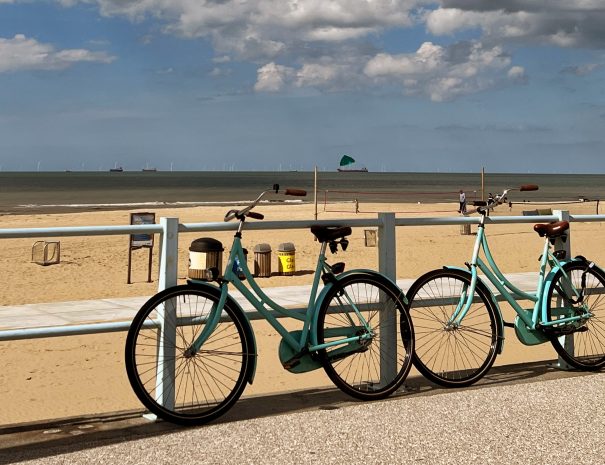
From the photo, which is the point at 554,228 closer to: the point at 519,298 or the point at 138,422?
the point at 519,298

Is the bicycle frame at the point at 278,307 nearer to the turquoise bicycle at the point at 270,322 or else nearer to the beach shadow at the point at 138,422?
the turquoise bicycle at the point at 270,322

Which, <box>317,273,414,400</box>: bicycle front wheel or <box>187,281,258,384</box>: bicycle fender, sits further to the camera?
<box>317,273,414,400</box>: bicycle front wheel

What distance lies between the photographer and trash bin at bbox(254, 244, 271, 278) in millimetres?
15320

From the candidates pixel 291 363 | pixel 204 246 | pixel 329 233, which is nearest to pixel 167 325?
pixel 291 363

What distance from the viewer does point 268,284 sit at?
14695 millimetres

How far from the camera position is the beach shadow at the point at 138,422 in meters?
4.45

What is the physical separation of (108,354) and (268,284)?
6.15 metres

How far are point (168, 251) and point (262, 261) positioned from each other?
10.3 meters

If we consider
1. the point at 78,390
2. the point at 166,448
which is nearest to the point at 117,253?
the point at 78,390

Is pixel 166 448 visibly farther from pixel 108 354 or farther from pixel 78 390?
pixel 108 354

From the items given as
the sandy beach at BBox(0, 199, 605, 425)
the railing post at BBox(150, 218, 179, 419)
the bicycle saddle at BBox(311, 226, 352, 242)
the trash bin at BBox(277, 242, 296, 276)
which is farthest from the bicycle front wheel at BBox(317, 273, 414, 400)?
the trash bin at BBox(277, 242, 296, 276)

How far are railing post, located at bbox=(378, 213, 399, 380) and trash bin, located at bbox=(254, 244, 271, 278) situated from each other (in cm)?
937

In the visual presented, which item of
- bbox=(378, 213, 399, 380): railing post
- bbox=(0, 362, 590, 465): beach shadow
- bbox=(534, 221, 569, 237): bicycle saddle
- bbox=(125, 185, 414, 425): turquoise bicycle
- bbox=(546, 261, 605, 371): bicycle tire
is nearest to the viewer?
bbox=(0, 362, 590, 465): beach shadow

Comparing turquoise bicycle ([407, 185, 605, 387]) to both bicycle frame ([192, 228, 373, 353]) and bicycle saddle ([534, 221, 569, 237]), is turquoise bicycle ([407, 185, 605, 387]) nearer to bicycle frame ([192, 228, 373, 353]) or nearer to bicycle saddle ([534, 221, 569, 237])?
bicycle saddle ([534, 221, 569, 237])
